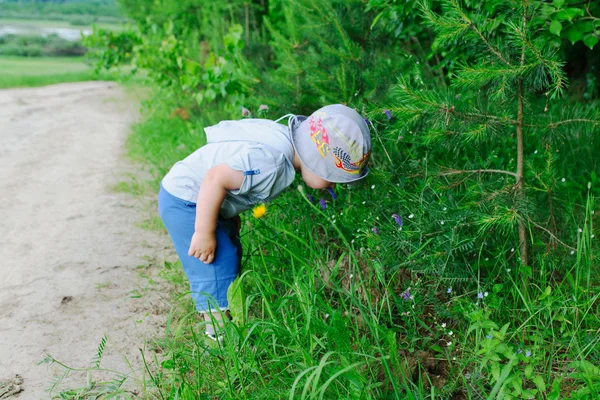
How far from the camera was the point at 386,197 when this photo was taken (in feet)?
8.93

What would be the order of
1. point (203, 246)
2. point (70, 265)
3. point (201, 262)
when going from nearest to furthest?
1. point (203, 246)
2. point (201, 262)
3. point (70, 265)

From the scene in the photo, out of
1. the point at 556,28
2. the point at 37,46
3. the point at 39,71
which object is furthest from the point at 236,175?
the point at 37,46

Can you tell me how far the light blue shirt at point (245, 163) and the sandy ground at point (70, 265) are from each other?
0.67 meters

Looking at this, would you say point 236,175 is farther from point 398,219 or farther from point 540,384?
point 540,384

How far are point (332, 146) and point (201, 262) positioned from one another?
751 millimetres

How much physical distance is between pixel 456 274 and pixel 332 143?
0.71 m

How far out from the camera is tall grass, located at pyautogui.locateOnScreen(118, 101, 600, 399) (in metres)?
2.03

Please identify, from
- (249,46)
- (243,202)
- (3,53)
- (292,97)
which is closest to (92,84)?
(3,53)

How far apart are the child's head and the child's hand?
0.48 m

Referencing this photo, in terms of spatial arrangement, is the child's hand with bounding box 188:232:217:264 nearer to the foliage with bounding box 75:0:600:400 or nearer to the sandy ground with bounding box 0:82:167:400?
the foliage with bounding box 75:0:600:400

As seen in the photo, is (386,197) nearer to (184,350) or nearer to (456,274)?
(456,274)

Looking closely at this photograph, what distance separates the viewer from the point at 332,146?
2.39 meters

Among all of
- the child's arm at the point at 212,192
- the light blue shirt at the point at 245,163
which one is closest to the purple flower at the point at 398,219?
the light blue shirt at the point at 245,163

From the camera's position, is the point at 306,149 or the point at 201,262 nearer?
the point at 306,149
